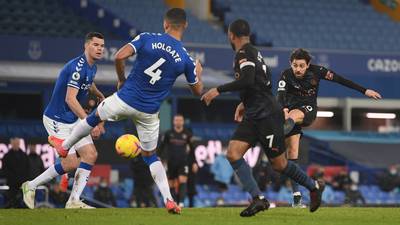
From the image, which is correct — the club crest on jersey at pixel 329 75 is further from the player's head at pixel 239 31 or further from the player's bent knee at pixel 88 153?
the player's bent knee at pixel 88 153

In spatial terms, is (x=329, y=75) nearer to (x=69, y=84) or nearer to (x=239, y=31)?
(x=239, y=31)

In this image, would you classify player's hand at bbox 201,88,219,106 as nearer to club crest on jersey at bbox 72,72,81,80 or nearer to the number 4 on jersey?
the number 4 on jersey

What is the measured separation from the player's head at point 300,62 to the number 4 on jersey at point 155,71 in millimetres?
3153

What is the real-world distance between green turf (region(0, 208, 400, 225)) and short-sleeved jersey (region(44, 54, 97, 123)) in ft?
4.36

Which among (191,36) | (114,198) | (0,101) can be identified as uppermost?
(191,36)

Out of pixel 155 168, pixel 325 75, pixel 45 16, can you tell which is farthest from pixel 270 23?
pixel 155 168

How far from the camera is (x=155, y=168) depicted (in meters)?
12.0

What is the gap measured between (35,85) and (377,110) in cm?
1152

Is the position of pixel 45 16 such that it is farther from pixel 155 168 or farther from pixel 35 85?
pixel 155 168

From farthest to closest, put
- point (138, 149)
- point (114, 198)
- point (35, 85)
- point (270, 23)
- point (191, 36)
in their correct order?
1. point (270, 23)
2. point (191, 36)
3. point (35, 85)
4. point (114, 198)
5. point (138, 149)

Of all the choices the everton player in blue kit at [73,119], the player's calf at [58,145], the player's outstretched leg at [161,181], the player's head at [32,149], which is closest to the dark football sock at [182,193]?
the player's head at [32,149]

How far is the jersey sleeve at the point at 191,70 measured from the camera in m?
11.6

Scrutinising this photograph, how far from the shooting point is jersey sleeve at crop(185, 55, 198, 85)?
11.6 metres

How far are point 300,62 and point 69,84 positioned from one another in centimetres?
324
